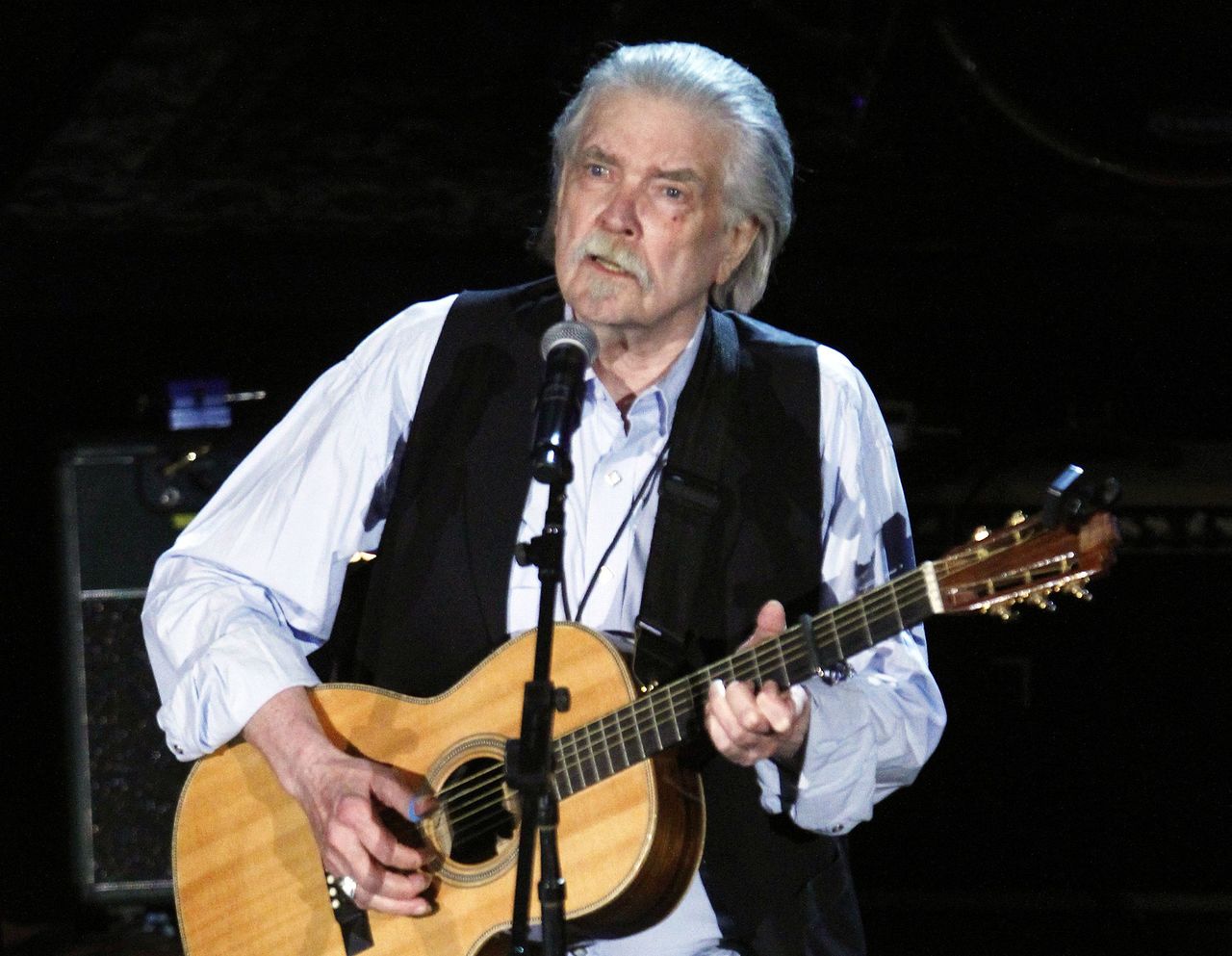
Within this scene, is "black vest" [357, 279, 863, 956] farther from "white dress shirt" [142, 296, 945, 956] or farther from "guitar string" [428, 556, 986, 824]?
"guitar string" [428, 556, 986, 824]

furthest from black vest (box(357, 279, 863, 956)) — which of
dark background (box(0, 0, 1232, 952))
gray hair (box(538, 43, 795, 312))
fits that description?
dark background (box(0, 0, 1232, 952))

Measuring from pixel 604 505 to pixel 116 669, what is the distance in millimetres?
2350

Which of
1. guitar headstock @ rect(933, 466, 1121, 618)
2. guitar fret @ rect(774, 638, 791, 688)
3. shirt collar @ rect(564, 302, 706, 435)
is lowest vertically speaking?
guitar fret @ rect(774, 638, 791, 688)

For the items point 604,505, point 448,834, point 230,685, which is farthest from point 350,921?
point 604,505

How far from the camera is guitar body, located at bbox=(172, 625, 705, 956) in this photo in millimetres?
2557

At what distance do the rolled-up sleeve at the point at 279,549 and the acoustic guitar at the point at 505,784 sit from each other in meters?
0.14

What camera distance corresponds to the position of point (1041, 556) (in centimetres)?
219

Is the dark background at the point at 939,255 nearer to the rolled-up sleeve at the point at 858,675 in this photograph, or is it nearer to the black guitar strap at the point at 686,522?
the rolled-up sleeve at the point at 858,675

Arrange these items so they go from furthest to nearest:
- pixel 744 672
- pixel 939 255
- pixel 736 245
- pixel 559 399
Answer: pixel 939 255 < pixel 736 245 < pixel 744 672 < pixel 559 399

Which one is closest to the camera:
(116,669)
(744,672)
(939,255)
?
(744,672)

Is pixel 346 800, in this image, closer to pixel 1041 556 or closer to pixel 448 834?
pixel 448 834

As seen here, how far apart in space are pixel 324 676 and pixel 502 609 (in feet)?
1.86

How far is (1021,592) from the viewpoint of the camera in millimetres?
2207

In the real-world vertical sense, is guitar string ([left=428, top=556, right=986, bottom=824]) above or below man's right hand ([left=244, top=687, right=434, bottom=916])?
above
